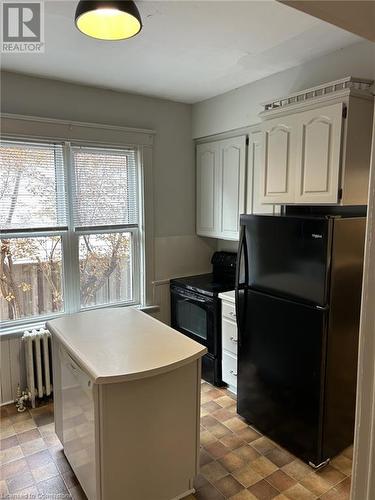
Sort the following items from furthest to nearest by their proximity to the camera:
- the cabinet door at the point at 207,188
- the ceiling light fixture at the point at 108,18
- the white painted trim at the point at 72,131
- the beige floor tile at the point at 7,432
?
the cabinet door at the point at 207,188 < the white painted trim at the point at 72,131 < the beige floor tile at the point at 7,432 < the ceiling light fixture at the point at 108,18

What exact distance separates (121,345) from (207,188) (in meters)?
2.10

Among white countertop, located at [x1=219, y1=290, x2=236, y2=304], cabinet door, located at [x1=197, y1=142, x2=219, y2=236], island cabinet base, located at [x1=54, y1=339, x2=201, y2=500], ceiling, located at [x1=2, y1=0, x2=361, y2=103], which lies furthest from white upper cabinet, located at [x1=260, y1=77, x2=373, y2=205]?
island cabinet base, located at [x1=54, y1=339, x2=201, y2=500]

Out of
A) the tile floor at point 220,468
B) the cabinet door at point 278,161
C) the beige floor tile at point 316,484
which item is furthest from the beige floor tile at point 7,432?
the cabinet door at point 278,161

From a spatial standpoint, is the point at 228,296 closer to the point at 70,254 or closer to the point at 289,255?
the point at 289,255

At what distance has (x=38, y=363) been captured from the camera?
115 inches

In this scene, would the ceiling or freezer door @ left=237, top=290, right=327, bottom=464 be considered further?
freezer door @ left=237, top=290, right=327, bottom=464

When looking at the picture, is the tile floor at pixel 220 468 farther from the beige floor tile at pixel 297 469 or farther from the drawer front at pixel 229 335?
the drawer front at pixel 229 335

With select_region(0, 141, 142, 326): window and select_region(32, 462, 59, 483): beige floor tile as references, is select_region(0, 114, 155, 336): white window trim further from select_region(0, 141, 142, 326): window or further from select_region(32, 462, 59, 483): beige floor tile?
select_region(32, 462, 59, 483): beige floor tile

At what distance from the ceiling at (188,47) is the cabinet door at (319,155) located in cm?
46

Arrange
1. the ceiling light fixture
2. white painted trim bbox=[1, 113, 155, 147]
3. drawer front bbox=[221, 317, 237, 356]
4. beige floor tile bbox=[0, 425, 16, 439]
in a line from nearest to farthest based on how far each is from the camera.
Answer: the ceiling light fixture, beige floor tile bbox=[0, 425, 16, 439], white painted trim bbox=[1, 113, 155, 147], drawer front bbox=[221, 317, 237, 356]

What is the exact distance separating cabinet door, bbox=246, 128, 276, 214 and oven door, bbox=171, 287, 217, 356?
0.88 metres

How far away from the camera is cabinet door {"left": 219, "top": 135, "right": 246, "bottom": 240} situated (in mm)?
3219

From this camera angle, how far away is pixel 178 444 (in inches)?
74.1

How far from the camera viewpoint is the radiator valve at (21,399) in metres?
2.89
